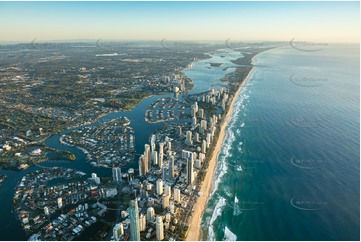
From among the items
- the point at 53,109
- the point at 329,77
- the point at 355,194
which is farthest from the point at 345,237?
the point at 329,77

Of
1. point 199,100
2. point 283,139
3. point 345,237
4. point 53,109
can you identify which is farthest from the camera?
point 199,100

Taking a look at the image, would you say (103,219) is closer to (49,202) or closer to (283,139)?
(49,202)

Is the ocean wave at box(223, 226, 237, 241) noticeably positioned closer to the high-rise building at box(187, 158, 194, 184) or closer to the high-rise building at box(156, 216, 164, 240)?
the high-rise building at box(156, 216, 164, 240)

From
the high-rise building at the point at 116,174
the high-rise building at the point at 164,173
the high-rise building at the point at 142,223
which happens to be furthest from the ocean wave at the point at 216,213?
the high-rise building at the point at 116,174

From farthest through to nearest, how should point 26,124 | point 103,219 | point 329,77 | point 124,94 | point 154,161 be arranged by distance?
point 329,77 → point 124,94 → point 26,124 → point 154,161 → point 103,219

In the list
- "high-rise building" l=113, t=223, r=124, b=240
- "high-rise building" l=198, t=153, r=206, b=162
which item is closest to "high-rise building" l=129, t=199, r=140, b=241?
"high-rise building" l=113, t=223, r=124, b=240
